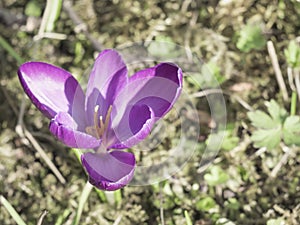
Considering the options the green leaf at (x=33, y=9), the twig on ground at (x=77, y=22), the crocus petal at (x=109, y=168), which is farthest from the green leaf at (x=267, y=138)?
the green leaf at (x=33, y=9)

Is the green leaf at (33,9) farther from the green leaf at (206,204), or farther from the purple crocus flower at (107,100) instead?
the green leaf at (206,204)

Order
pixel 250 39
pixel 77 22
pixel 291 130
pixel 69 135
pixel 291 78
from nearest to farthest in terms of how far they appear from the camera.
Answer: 1. pixel 69 135
2. pixel 291 130
3. pixel 291 78
4. pixel 250 39
5. pixel 77 22

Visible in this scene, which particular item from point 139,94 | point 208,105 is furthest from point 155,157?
point 139,94

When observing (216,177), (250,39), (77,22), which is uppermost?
(77,22)

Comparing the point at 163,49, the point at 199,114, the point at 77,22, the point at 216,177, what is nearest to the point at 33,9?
the point at 77,22

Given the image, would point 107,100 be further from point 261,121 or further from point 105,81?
point 261,121

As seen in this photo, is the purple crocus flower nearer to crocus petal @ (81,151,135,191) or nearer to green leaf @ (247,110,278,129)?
crocus petal @ (81,151,135,191)

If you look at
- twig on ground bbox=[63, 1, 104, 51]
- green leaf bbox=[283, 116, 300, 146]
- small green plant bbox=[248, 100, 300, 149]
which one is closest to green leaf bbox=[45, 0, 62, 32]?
twig on ground bbox=[63, 1, 104, 51]
